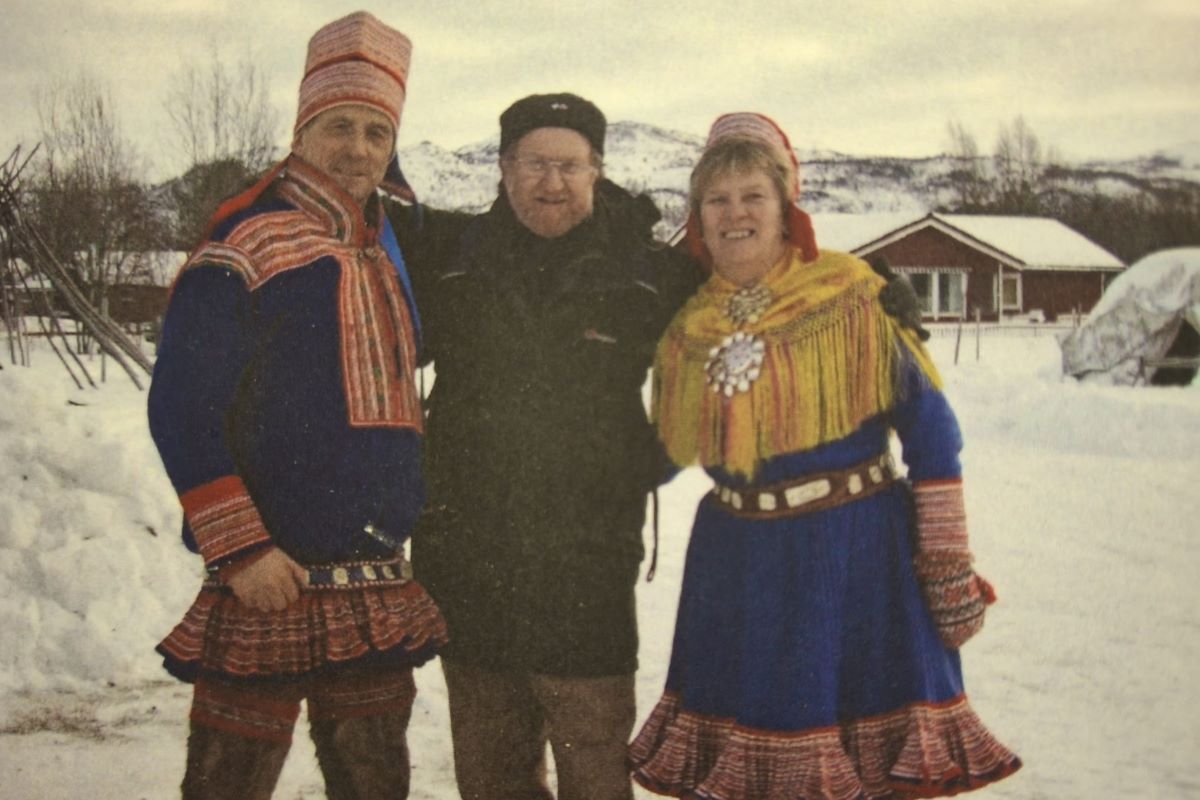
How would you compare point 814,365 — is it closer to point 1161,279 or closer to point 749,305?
point 749,305

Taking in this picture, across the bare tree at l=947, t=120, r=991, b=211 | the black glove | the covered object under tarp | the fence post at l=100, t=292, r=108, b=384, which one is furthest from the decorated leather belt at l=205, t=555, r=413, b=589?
the covered object under tarp

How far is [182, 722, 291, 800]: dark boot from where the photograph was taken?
5.46 feet

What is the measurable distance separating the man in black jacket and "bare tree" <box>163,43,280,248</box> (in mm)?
937

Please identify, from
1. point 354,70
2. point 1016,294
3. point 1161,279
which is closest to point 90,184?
point 354,70

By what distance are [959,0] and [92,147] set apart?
2.39m

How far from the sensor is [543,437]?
203 cm

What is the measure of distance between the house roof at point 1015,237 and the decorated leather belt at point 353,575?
1.43 meters

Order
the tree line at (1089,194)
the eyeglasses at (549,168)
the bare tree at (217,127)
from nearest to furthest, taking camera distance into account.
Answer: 1. the eyeglasses at (549,168)
2. the bare tree at (217,127)
3. the tree line at (1089,194)

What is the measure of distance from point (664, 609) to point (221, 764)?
2.05 metres

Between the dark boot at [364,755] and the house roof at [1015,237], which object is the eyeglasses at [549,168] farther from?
the dark boot at [364,755]

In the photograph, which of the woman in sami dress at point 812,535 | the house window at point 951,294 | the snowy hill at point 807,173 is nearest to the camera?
the woman in sami dress at point 812,535

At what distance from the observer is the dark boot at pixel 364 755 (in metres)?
1.77


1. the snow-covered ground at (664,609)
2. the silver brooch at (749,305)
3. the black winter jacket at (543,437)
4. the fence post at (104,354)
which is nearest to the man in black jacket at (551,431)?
the black winter jacket at (543,437)

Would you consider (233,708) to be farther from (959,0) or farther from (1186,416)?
(1186,416)
